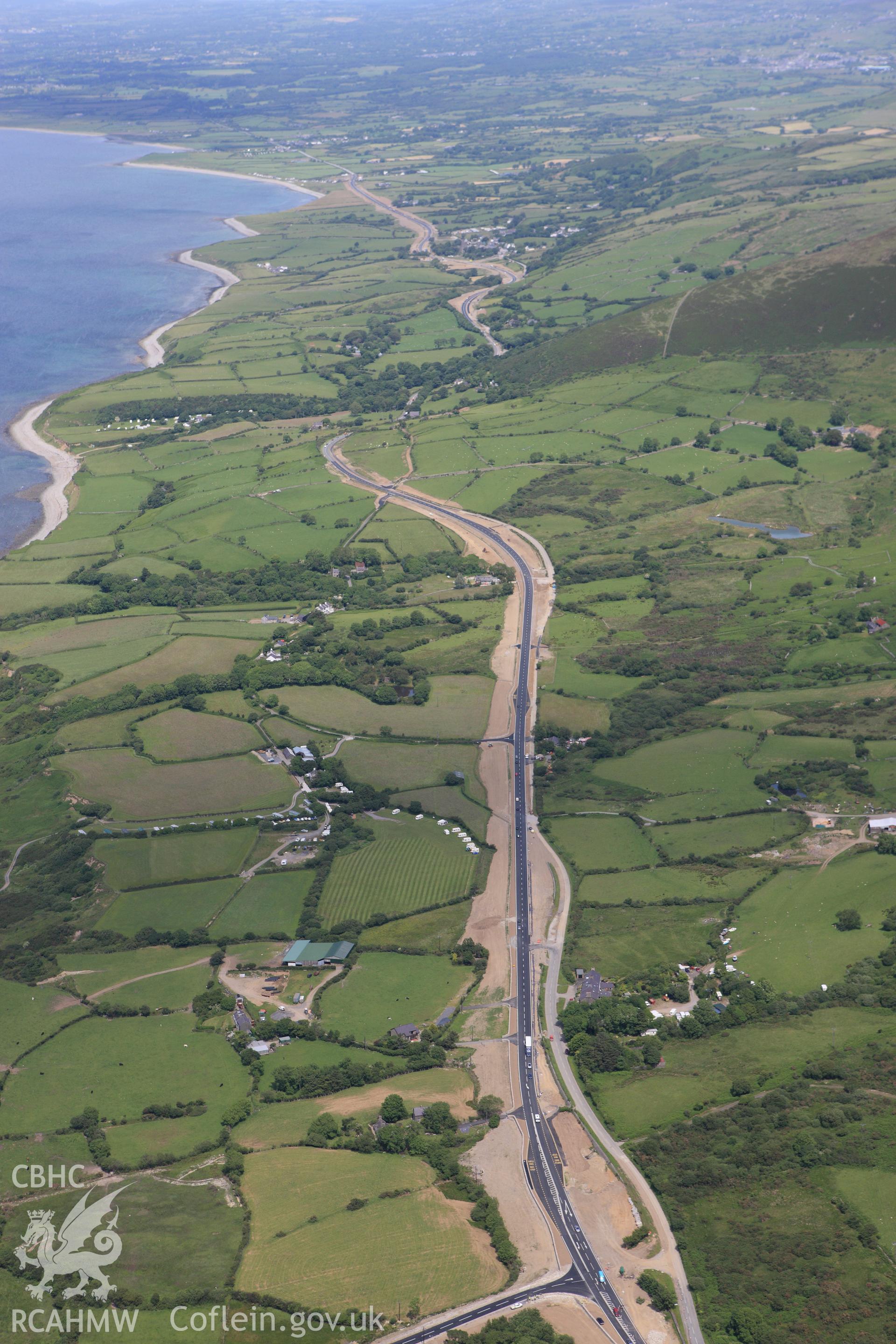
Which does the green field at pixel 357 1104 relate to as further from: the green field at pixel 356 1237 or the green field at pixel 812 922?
the green field at pixel 812 922

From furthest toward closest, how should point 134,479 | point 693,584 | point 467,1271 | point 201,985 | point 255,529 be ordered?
point 134,479 → point 255,529 → point 693,584 → point 201,985 → point 467,1271

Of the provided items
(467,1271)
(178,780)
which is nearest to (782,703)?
(178,780)

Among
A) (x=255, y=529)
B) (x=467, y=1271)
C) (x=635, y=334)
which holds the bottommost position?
(x=467, y=1271)

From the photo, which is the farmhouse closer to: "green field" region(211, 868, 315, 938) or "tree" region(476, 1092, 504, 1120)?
"tree" region(476, 1092, 504, 1120)

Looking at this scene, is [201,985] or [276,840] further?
[276,840]

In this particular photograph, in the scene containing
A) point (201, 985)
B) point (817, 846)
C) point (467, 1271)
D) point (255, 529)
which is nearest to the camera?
point (467, 1271)

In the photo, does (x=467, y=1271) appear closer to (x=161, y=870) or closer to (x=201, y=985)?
(x=201, y=985)
